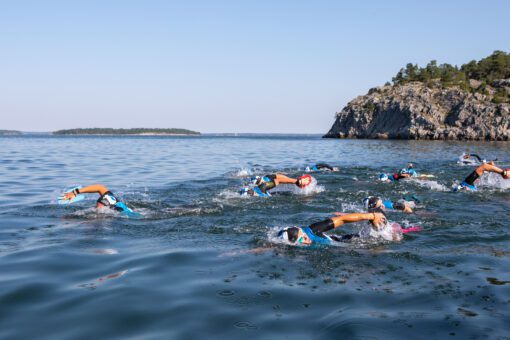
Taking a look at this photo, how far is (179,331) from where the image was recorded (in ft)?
17.9

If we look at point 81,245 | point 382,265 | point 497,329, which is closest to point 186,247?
point 81,245

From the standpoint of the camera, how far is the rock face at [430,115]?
314 feet

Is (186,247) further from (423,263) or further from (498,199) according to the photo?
(498,199)

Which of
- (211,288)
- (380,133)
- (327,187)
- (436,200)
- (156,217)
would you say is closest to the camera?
(211,288)

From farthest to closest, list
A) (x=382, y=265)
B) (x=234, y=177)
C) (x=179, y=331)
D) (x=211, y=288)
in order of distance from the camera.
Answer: (x=234, y=177), (x=382, y=265), (x=211, y=288), (x=179, y=331)

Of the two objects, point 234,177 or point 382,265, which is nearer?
point 382,265

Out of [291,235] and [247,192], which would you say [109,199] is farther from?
[291,235]

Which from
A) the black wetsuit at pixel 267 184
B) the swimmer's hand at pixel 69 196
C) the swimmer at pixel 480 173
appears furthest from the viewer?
the swimmer at pixel 480 173

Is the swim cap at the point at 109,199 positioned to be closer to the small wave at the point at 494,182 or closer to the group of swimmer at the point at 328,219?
the group of swimmer at the point at 328,219

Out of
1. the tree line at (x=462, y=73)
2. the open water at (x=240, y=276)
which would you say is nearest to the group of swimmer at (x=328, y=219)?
the open water at (x=240, y=276)

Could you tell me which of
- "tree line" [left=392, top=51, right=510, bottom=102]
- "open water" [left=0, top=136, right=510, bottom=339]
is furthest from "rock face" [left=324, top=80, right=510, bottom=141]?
"open water" [left=0, top=136, right=510, bottom=339]

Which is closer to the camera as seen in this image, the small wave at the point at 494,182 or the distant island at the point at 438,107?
the small wave at the point at 494,182

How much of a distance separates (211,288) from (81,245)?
422 centimetres

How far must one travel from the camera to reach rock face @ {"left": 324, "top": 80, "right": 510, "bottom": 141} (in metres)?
95.8
